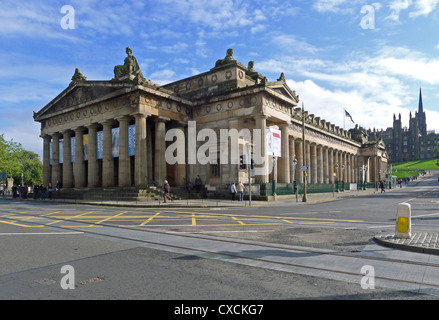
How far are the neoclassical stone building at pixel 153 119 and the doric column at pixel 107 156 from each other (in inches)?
4.2

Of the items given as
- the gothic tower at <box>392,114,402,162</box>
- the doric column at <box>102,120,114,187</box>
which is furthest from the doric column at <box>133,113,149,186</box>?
the gothic tower at <box>392,114,402,162</box>

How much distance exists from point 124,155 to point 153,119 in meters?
4.90

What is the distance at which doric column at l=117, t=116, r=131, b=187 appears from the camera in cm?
3247

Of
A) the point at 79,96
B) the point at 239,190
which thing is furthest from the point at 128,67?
the point at 239,190

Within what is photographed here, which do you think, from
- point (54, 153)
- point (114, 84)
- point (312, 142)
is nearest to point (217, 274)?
point (114, 84)

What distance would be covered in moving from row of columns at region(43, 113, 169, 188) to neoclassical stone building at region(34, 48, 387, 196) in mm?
97

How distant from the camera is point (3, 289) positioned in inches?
201

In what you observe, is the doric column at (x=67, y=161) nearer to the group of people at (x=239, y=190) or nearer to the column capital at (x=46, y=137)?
the column capital at (x=46, y=137)

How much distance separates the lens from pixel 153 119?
3416cm

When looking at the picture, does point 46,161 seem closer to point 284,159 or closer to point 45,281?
point 284,159

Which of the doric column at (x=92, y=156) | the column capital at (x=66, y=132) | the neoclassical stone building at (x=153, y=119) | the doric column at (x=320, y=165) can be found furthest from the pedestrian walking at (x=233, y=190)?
the doric column at (x=320, y=165)

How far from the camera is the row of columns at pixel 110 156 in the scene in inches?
1244

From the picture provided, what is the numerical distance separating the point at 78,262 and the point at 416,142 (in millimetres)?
181428
